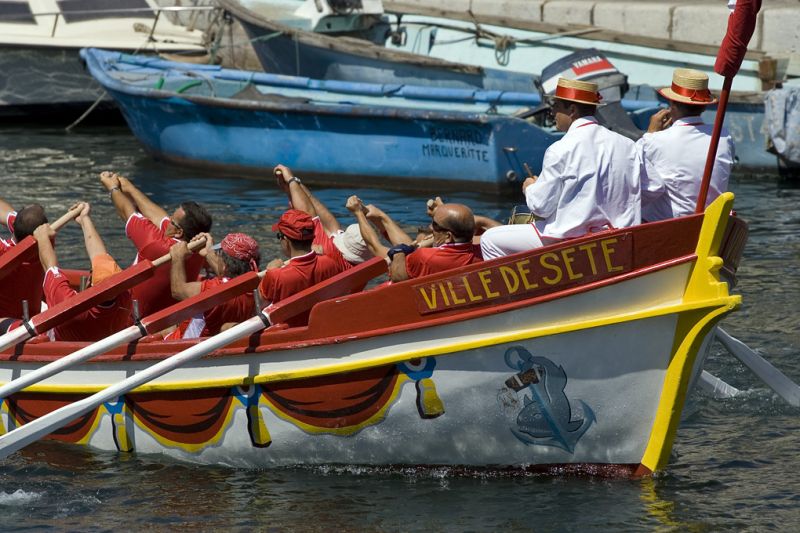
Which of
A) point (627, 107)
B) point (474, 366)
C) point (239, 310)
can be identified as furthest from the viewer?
point (627, 107)

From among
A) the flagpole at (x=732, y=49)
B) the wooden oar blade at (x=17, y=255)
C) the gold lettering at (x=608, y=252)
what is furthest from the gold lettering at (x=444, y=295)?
the wooden oar blade at (x=17, y=255)

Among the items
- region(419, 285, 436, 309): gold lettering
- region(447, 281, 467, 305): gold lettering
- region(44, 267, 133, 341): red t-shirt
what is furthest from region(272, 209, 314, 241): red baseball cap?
region(44, 267, 133, 341): red t-shirt

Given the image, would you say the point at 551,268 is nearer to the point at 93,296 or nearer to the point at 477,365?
the point at 477,365

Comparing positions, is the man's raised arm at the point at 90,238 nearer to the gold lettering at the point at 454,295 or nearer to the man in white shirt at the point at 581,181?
the gold lettering at the point at 454,295

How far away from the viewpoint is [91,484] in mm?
7594

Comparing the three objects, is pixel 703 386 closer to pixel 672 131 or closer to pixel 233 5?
pixel 672 131

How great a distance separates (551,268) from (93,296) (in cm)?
276

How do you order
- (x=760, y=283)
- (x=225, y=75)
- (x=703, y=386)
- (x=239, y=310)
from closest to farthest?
(x=239, y=310), (x=703, y=386), (x=760, y=283), (x=225, y=75)

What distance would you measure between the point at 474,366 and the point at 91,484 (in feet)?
7.99

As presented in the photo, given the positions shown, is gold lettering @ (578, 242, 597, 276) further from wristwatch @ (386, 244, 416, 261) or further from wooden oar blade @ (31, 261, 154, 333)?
wooden oar blade @ (31, 261, 154, 333)

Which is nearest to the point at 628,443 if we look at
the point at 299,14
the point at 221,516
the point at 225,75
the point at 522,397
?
the point at 522,397

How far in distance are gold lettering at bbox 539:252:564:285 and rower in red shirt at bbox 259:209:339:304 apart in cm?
159

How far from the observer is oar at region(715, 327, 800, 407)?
7.87m

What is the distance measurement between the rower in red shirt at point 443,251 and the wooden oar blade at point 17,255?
2.45 m
